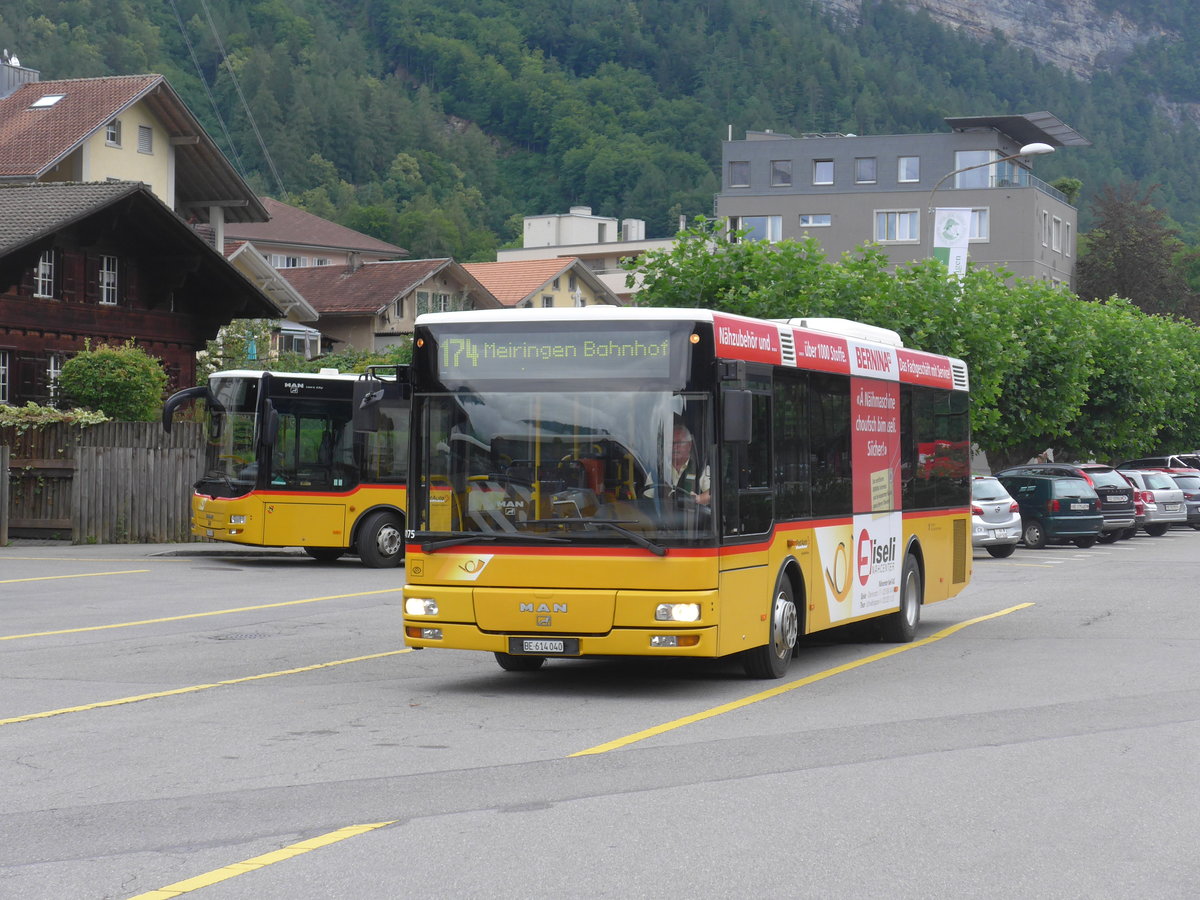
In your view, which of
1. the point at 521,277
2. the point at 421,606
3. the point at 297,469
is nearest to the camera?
the point at 421,606

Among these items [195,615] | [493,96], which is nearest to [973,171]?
[195,615]

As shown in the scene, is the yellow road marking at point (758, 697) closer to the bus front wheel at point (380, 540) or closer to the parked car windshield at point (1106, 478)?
the bus front wheel at point (380, 540)

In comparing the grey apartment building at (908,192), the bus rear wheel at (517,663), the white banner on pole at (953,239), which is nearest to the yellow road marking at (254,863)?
the bus rear wheel at (517,663)

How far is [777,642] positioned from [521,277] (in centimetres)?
8436

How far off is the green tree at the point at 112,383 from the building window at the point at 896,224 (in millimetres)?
61921

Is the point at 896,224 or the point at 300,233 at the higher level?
the point at 300,233

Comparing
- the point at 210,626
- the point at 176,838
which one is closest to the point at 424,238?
the point at 210,626

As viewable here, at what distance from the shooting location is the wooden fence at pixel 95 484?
1214 inches

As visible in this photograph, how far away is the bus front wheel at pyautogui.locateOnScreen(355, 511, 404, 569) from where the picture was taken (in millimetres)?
26688

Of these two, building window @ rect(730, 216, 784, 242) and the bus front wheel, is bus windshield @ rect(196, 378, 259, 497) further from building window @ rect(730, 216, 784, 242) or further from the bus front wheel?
building window @ rect(730, 216, 784, 242)

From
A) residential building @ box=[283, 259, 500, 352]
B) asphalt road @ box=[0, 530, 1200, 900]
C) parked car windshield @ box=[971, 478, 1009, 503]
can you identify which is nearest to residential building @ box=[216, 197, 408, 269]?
residential building @ box=[283, 259, 500, 352]

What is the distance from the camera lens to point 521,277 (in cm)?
9675

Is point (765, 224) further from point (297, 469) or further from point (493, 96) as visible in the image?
point (297, 469)

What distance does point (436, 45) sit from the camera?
162125 millimetres
